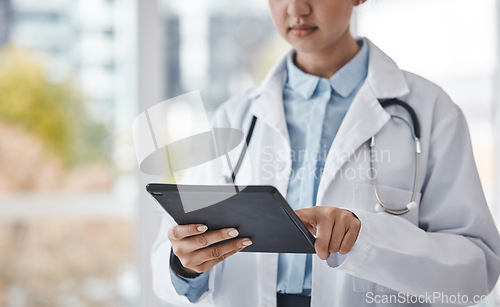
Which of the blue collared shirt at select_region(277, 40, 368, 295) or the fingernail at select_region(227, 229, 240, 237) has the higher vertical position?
the blue collared shirt at select_region(277, 40, 368, 295)

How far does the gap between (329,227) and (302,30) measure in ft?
1.28

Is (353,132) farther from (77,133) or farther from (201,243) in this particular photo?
(77,133)

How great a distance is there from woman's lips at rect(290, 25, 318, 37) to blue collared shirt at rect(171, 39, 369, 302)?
0.33 ft

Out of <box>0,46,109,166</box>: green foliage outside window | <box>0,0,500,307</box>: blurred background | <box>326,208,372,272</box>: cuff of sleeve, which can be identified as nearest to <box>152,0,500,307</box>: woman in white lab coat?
<box>326,208,372,272</box>: cuff of sleeve

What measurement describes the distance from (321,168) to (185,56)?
103 cm

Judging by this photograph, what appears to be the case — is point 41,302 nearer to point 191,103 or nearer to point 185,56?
point 185,56

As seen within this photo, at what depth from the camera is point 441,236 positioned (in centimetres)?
90

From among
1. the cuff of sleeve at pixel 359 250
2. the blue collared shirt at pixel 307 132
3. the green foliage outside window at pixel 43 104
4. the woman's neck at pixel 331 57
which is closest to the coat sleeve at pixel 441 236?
the cuff of sleeve at pixel 359 250

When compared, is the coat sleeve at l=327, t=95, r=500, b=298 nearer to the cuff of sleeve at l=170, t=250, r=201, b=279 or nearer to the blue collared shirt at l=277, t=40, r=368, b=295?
the blue collared shirt at l=277, t=40, r=368, b=295

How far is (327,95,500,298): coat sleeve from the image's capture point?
0.86m

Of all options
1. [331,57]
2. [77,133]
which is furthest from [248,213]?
[77,133]

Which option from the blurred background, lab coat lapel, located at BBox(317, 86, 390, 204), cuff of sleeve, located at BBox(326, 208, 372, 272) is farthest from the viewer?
the blurred background

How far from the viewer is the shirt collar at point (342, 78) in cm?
103

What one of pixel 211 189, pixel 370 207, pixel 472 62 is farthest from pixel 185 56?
pixel 211 189
